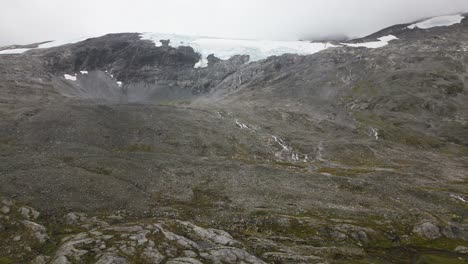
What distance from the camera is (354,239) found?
5328 centimetres

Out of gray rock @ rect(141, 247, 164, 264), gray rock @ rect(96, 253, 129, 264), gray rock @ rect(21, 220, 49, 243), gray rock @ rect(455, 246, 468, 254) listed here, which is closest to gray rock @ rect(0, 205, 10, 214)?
gray rock @ rect(21, 220, 49, 243)

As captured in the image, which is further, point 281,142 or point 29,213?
point 281,142

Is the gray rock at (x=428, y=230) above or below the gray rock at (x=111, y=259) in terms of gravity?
below

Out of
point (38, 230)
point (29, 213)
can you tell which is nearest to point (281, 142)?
point (29, 213)

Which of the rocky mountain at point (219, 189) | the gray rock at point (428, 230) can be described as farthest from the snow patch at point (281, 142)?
the gray rock at point (428, 230)

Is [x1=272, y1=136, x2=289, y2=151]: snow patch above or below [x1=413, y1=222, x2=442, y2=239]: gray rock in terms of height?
below

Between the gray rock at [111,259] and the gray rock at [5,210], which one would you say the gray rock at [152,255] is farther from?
the gray rock at [5,210]

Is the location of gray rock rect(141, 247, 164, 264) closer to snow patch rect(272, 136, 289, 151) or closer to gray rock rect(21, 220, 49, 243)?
gray rock rect(21, 220, 49, 243)

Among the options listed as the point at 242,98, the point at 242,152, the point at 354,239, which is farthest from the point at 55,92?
the point at 354,239

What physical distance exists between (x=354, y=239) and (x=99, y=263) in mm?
31835

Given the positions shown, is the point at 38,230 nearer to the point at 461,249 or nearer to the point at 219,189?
the point at 219,189

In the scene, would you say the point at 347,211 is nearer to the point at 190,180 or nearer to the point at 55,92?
the point at 190,180

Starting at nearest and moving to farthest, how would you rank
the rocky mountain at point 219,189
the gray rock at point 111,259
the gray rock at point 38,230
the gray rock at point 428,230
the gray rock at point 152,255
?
the gray rock at point 111,259 < the gray rock at point 152,255 < the gray rock at point 38,230 < the rocky mountain at point 219,189 < the gray rock at point 428,230

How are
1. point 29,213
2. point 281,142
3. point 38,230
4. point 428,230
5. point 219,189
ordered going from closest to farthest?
point 38,230 → point 29,213 → point 428,230 → point 219,189 → point 281,142
